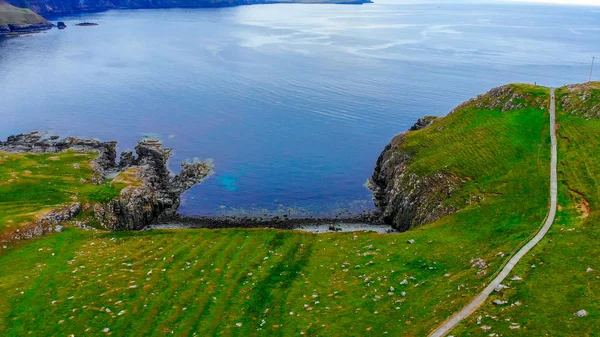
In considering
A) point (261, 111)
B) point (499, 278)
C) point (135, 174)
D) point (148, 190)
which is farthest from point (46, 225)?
point (261, 111)

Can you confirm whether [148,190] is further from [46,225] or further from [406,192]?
[406,192]

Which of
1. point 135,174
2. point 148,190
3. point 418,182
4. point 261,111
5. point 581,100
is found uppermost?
point 581,100

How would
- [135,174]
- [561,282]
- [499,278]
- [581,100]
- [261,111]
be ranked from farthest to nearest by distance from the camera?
[261,111], [135,174], [581,100], [499,278], [561,282]

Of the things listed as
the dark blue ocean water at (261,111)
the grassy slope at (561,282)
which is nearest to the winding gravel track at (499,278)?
the grassy slope at (561,282)

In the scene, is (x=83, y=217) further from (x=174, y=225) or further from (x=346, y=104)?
(x=346, y=104)

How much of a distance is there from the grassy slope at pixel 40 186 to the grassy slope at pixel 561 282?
205 feet

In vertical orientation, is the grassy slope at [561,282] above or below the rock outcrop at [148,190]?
above

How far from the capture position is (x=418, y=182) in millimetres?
73125

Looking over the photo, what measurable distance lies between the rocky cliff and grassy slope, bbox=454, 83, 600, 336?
1553cm

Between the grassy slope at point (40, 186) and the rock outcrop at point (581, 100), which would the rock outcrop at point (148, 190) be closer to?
the grassy slope at point (40, 186)

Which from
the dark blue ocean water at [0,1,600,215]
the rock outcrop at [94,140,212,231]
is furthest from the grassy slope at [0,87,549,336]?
the dark blue ocean water at [0,1,600,215]

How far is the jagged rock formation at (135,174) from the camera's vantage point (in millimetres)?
72000

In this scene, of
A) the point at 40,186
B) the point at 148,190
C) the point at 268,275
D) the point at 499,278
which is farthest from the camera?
the point at 148,190

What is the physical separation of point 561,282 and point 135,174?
7663 centimetres
